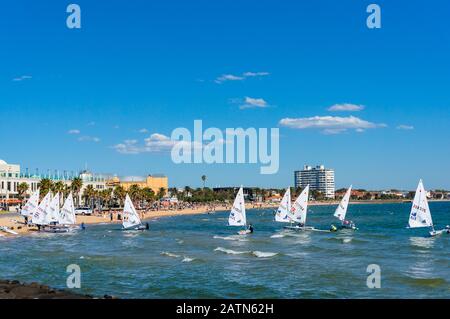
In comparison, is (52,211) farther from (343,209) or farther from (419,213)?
(419,213)

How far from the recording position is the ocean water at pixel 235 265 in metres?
31.7

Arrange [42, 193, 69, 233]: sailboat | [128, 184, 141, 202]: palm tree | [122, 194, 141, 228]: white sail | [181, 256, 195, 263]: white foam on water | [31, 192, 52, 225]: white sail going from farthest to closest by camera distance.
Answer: [128, 184, 141, 202]: palm tree < [122, 194, 141, 228]: white sail < [42, 193, 69, 233]: sailboat < [31, 192, 52, 225]: white sail < [181, 256, 195, 263]: white foam on water

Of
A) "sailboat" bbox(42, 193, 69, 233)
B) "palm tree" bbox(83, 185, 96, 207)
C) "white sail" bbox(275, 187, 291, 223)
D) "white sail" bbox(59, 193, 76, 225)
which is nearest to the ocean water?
"sailboat" bbox(42, 193, 69, 233)

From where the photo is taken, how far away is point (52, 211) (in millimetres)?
77312

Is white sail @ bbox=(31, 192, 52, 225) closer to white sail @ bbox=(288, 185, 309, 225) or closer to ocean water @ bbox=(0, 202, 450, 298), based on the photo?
ocean water @ bbox=(0, 202, 450, 298)

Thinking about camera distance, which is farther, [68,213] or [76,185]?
[76,185]

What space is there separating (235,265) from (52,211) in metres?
43.3

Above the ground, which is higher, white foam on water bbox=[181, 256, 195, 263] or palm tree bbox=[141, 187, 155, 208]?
palm tree bbox=[141, 187, 155, 208]

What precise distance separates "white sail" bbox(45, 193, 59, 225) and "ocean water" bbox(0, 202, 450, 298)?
8.67 m

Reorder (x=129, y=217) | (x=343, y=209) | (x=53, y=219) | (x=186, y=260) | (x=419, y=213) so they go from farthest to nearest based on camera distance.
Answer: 1. (x=343, y=209)
2. (x=129, y=217)
3. (x=53, y=219)
4. (x=419, y=213)
5. (x=186, y=260)

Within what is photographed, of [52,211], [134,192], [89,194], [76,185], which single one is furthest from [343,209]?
[134,192]

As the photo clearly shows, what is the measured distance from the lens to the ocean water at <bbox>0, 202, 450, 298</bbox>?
104 feet
